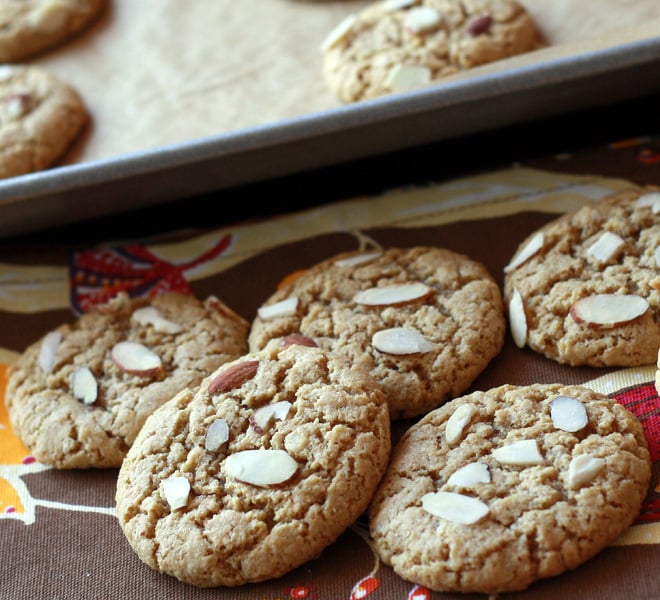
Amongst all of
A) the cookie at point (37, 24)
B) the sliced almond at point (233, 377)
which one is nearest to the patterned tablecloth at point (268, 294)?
the sliced almond at point (233, 377)

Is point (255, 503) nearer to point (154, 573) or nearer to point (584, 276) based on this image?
point (154, 573)

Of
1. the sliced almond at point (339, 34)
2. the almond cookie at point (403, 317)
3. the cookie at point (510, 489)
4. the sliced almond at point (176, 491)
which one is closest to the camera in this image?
the cookie at point (510, 489)

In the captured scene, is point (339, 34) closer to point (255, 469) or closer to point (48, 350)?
point (48, 350)

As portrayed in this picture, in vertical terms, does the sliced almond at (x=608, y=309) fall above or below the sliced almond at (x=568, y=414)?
above

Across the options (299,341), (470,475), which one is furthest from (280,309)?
(470,475)

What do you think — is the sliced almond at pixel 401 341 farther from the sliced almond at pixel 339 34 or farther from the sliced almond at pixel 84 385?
the sliced almond at pixel 339 34

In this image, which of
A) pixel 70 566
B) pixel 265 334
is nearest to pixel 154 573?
pixel 70 566

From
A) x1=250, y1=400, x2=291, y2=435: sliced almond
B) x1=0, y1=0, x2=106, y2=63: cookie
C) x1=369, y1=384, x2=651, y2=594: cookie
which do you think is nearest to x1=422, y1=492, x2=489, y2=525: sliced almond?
x1=369, y1=384, x2=651, y2=594: cookie
